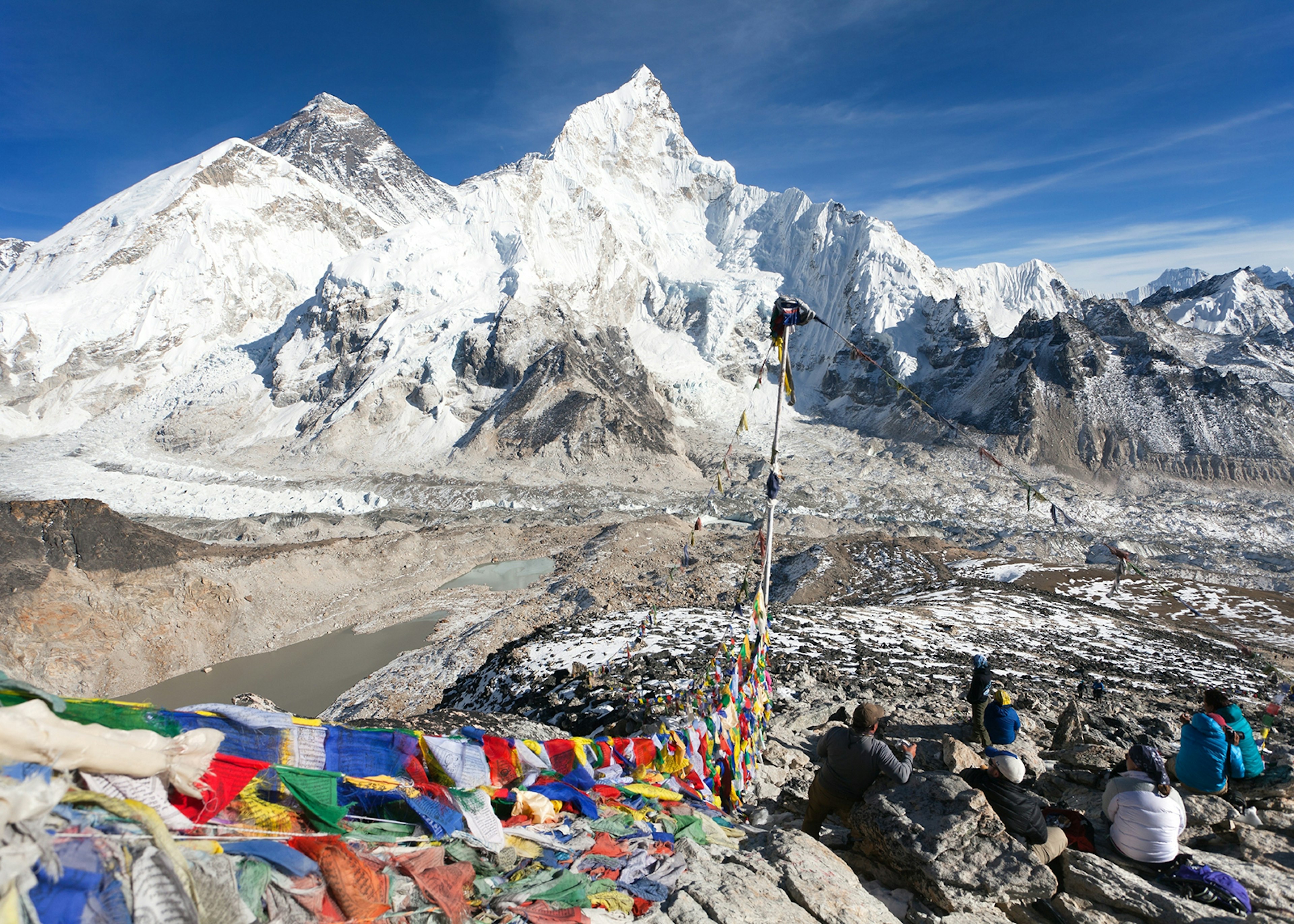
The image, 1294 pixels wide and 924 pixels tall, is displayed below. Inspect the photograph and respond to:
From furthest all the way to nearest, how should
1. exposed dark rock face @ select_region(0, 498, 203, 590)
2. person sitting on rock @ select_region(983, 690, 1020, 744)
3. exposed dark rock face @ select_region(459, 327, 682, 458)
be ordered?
exposed dark rock face @ select_region(459, 327, 682, 458), exposed dark rock face @ select_region(0, 498, 203, 590), person sitting on rock @ select_region(983, 690, 1020, 744)

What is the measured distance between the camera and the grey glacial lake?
19.0m

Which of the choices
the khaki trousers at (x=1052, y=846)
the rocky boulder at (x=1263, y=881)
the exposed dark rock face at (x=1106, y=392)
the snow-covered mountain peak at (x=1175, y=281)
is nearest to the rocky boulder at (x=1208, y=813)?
the rocky boulder at (x=1263, y=881)

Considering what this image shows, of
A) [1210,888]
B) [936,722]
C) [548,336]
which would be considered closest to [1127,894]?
[1210,888]

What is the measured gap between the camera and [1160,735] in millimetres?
7988

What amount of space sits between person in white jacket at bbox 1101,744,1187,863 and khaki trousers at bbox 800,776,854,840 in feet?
6.33

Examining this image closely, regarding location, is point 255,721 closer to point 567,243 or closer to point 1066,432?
point 1066,432

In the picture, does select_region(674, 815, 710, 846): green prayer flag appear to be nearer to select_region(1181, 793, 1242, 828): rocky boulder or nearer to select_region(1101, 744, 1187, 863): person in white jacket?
select_region(1101, 744, 1187, 863): person in white jacket

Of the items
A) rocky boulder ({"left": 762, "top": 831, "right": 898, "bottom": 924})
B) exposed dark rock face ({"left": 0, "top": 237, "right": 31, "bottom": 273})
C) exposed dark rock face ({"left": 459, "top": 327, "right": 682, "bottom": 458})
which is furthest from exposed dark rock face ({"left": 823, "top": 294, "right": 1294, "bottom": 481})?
exposed dark rock face ({"left": 0, "top": 237, "right": 31, "bottom": 273})

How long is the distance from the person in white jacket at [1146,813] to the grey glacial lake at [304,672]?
19.6 m

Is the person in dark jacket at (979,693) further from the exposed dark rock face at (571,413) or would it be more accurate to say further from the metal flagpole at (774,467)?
the exposed dark rock face at (571,413)

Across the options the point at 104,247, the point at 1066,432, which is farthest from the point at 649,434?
the point at 104,247

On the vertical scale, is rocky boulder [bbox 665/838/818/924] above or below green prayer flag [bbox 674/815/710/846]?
above

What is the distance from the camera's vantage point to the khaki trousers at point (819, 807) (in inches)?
193

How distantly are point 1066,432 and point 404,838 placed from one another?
77656 mm
